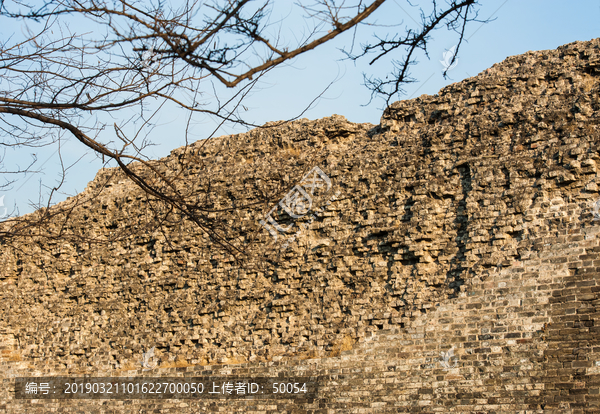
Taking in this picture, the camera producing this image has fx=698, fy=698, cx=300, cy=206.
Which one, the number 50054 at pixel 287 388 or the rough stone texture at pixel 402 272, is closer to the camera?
the rough stone texture at pixel 402 272

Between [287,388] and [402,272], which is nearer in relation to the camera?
[402,272]

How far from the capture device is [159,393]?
1256 centimetres

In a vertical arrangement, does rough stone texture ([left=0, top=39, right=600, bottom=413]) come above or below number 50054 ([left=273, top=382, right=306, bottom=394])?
above

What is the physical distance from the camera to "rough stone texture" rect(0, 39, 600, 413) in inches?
361

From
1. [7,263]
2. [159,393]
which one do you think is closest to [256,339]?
[159,393]

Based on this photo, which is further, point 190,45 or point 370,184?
point 370,184

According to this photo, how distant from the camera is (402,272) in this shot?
10766 millimetres

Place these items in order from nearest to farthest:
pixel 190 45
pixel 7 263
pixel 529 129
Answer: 1. pixel 190 45
2. pixel 529 129
3. pixel 7 263

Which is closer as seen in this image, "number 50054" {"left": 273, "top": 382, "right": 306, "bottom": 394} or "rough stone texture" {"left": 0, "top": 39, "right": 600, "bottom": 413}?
"rough stone texture" {"left": 0, "top": 39, "right": 600, "bottom": 413}

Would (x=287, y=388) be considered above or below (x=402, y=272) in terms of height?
below

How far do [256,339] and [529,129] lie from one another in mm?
5544

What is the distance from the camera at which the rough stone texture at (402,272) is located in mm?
9164

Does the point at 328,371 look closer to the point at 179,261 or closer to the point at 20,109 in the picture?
the point at 179,261

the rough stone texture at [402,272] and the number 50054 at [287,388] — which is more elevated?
the rough stone texture at [402,272]
